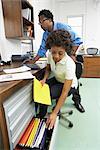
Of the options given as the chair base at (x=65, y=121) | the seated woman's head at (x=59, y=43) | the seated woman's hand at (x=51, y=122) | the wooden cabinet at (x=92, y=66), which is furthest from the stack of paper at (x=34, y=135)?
Answer: the wooden cabinet at (x=92, y=66)

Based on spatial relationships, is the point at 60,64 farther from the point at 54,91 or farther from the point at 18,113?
the point at 18,113

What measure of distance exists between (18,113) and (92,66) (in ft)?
11.6

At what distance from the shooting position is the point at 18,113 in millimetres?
1034

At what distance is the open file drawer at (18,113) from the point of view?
910 mm

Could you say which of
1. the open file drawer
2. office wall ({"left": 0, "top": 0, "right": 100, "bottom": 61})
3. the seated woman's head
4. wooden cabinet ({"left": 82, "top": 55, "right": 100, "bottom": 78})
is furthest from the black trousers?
office wall ({"left": 0, "top": 0, "right": 100, "bottom": 61})

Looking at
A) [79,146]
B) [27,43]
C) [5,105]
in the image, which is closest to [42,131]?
[5,105]

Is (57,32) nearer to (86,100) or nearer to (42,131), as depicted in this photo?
(42,131)

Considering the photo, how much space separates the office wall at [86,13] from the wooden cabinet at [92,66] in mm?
859

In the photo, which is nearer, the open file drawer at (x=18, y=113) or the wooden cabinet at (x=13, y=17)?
the open file drawer at (x=18, y=113)

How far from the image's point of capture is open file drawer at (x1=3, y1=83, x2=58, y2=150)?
2.98 ft

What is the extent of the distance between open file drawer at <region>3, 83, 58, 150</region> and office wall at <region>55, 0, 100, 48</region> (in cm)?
403

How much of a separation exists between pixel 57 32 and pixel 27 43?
172cm

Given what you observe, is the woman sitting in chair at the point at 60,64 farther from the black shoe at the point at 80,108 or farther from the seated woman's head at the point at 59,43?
the black shoe at the point at 80,108

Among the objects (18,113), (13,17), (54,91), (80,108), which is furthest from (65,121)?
(13,17)
